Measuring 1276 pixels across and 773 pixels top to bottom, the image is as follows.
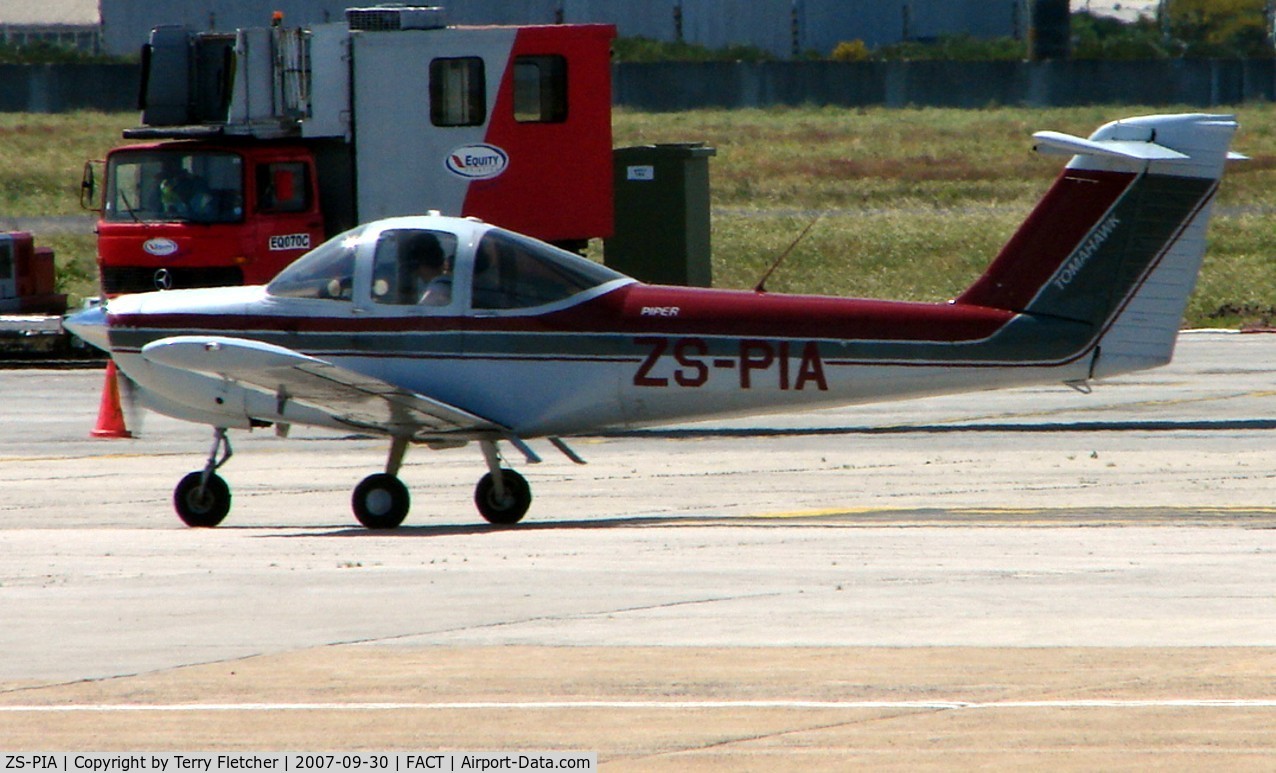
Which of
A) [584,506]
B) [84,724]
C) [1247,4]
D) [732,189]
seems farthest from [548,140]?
[1247,4]

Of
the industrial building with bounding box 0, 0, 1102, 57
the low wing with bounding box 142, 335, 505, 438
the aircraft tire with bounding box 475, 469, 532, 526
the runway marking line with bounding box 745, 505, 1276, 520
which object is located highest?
the industrial building with bounding box 0, 0, 1102, 57

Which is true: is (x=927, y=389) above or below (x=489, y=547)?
above

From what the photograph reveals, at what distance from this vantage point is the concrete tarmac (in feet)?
21.5

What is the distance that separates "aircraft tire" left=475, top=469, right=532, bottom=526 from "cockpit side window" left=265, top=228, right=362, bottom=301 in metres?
1.59

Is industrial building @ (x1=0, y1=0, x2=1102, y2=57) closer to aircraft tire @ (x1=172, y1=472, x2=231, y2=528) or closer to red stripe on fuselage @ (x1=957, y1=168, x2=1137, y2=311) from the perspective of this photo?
aircraft tire @ (x1=172, y1=472, x2=231, y2=528)

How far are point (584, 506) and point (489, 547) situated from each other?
89.4 inches

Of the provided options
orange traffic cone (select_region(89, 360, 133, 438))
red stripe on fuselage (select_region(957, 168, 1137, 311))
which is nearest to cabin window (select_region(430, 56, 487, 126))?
orange traffic cone (select_region(89, 360, 133, 438))

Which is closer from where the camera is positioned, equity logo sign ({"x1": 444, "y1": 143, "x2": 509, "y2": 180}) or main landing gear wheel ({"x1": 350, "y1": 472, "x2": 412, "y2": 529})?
main landing gear wheel ({"x1": 350, "y1": 472, "x2": 412, "y2": 529})

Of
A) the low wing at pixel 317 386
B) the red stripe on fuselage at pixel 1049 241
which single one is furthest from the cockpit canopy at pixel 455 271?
the red stripe on fuselage at pixel 1049 241

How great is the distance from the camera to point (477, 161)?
2122 centimetres

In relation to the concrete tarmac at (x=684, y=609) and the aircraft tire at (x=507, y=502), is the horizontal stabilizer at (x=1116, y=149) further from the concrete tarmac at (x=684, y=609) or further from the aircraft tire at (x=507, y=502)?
the aircraft tire at (x=507, y=502)

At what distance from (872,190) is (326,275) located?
32.2m

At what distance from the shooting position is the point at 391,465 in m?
12.3

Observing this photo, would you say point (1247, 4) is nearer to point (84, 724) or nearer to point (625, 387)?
point (625, 387)
